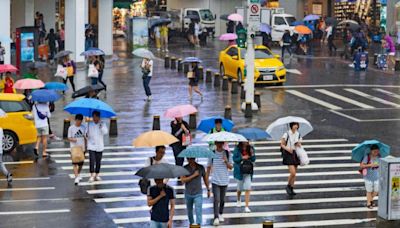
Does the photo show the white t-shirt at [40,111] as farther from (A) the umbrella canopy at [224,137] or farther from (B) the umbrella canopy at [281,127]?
(A) the umbrella canopy at [224,137]

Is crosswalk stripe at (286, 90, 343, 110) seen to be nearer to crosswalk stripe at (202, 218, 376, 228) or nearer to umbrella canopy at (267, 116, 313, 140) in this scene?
umbrella canopy at (267, 116, 313, 140)

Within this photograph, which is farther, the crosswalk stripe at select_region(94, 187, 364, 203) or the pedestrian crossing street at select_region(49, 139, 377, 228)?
the crosswalk stripe at select_region(94, 187, 364, 203)

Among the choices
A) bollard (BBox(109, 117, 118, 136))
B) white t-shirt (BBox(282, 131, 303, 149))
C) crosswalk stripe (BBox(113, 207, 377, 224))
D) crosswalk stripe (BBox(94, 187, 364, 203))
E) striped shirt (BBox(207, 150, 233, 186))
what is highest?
white t-shirt (BBox(282, 131, 303, 149))

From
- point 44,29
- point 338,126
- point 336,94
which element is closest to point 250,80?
point 338,126

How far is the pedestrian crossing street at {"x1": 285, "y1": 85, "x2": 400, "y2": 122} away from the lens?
30975mm

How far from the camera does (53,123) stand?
92.5 feet

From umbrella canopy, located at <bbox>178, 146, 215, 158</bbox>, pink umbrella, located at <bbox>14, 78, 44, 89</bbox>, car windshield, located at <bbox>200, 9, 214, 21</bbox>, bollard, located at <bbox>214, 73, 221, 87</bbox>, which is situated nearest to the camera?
umbrella canopy, located at <bbox>178, 146, 215, 158</bbox>

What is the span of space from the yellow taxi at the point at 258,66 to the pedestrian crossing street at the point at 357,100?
2.71 feet

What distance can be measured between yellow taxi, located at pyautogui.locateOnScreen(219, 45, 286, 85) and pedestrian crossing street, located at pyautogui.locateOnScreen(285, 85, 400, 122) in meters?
0.83

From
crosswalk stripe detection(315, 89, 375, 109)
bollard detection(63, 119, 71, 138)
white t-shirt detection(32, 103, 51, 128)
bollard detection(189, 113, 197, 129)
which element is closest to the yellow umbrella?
white t-shirt detection(32, 103, 51, 128)

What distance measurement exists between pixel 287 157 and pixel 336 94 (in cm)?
1676

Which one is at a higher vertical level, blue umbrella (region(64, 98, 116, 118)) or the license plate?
blue umbrella (region(64, 98, 116, 118))

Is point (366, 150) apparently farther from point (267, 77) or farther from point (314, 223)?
point (267, 77)

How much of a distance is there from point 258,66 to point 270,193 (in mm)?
18678
